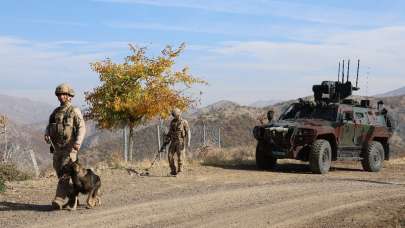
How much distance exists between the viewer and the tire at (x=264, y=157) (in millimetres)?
16859

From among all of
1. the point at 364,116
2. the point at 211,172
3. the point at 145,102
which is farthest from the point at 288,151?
the point at 145,102

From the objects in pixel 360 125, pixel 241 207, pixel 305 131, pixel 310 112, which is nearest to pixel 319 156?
pixel 305 131

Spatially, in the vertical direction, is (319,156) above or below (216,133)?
below

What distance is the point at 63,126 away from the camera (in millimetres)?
9625

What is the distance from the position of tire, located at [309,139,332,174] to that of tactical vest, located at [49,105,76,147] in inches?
316

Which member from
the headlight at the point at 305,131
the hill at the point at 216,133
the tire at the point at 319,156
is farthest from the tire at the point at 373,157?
the hill at the point at 216,133

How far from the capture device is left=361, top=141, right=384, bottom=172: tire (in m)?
17.7

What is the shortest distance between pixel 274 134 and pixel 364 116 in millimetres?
3358

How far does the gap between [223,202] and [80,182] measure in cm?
257

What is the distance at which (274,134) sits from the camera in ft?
53.3

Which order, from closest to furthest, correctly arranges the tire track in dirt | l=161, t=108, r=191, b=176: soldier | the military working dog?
the tire track in dirt, the military working dog, l=161, t=108, r=191, b=176: soldier

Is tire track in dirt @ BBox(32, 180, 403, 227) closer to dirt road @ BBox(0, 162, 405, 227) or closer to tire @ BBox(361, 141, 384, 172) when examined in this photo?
dirt road @ BBox(0, 162, 405, 227)

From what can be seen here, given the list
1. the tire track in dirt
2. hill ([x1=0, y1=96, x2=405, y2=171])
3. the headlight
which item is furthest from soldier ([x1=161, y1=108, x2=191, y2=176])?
hill ([x1=0, y1=96, x2=405, y2=171])

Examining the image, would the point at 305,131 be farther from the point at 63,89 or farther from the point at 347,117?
the point at 63,89
